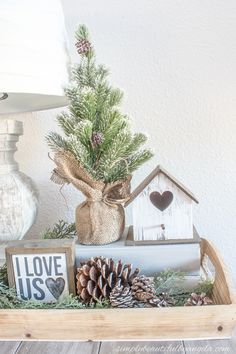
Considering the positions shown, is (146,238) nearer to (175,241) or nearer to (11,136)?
(175,241)

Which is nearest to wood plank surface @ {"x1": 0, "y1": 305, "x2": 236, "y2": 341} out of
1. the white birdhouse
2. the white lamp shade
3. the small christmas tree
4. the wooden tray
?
the wooden tray

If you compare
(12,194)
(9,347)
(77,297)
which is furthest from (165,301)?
(12,194)

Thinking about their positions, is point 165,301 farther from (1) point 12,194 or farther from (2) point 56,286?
(1) point 12,194

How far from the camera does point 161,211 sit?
2.02ft

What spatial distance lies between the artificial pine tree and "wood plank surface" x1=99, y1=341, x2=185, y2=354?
7.7 inches

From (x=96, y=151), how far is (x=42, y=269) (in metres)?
0.24

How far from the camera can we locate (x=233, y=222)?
0.87 metres

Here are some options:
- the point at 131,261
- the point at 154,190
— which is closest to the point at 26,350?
the point at 131,261

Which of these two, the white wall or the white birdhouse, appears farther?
the white wall

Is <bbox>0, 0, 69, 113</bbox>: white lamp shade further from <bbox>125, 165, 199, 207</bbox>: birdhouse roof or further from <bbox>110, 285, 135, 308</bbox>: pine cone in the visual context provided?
<bbox>110, 285, 135, 308</bbox>: pine cone

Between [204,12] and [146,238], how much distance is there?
0.60 m

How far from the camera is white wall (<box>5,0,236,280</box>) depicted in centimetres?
83

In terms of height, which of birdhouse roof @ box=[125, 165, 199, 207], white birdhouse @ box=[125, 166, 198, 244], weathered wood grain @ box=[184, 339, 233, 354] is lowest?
weathered wood grain @ box=[184, 339, 233, 354]

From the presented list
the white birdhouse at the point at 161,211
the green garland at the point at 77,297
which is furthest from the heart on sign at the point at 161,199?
the green garland at the point at 77,297
